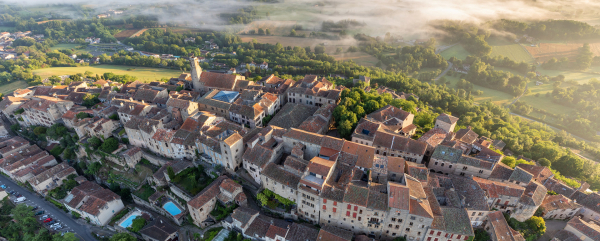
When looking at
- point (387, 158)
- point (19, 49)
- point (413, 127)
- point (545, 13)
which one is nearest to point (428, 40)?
point (545, 13)

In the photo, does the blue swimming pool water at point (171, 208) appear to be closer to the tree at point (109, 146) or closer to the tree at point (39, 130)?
the tree at point (109, 146)

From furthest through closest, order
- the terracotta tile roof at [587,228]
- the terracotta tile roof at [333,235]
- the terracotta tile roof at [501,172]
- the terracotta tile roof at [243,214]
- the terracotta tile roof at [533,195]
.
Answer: the terracotta tile roof at [501,172] → the terracotta tile roof at [533,195] → the terracotta tile roof at [243,214] → the terracotta tile roof at [587,228] → the terracotta tile roof at [333,235]

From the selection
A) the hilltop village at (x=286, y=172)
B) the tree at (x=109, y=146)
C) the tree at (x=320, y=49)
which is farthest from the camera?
the tree at (x=320, y=49)

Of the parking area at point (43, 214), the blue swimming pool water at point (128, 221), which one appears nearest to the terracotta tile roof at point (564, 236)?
the blue swimming pool water at point (128, 221)

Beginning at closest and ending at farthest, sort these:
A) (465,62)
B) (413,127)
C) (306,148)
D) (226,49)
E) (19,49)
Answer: (306,148) < (413,127) < (465,62) < (19,49) < (226,49)

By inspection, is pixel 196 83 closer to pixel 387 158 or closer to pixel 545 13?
Result: pixel 387 158

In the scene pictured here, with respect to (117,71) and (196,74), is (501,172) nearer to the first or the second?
(196,74)

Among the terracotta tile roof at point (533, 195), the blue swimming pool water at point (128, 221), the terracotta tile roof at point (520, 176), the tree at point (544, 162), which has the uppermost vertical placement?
the terracotta tile roof at point (520, 176)
